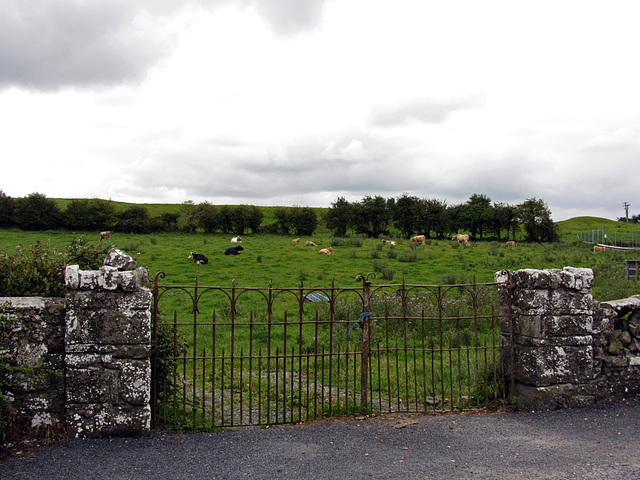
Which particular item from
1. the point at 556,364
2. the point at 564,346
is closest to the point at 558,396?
the point at 556,364

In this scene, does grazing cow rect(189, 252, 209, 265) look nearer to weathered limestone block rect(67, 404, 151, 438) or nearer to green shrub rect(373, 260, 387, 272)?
green shrub rect(373, 260, 387, 272)

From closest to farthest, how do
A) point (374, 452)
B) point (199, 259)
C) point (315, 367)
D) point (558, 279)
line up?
1. point (374, 452)
2. point (315, 367)
3. point (558, 279)
4. point (199, 259)

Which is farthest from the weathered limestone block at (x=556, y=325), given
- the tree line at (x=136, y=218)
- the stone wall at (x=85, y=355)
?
the tree line at (x=136, y=218)

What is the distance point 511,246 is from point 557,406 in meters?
34.1

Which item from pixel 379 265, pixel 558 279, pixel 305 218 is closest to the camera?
pixel 558 279

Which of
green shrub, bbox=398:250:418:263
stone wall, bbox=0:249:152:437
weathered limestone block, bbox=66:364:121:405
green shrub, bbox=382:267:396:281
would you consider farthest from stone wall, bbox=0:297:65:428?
green shrub, bbox=398:250:418:263

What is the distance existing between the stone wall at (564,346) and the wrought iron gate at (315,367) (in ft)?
1.09

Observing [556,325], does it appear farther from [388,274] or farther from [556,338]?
A: [388,274]

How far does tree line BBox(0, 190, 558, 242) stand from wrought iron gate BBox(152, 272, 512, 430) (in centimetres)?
3169

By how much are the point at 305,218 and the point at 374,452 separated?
4327cm

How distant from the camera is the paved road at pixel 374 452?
4883mm

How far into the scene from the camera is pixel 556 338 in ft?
22.4

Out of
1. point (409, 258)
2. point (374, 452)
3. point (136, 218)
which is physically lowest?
point (374, 452)

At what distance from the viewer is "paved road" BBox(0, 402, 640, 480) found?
488cm
